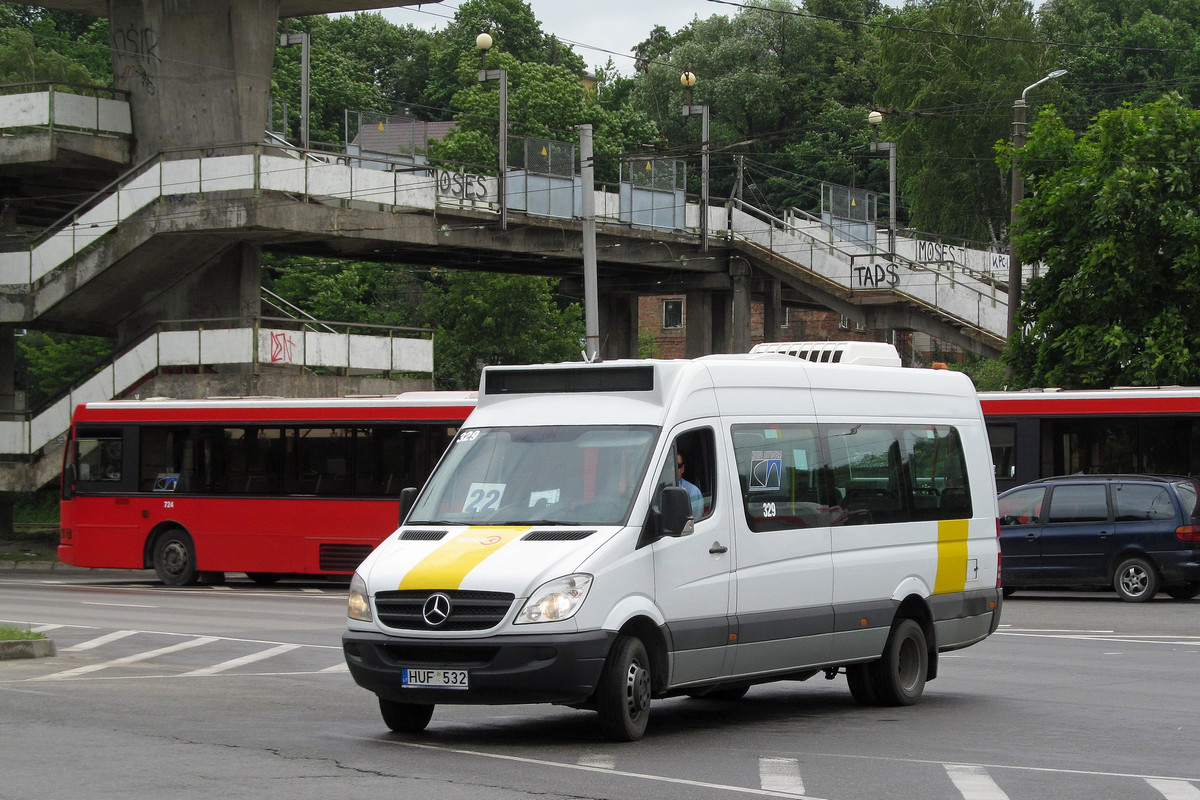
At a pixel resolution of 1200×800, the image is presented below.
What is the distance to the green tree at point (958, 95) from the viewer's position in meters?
71.5

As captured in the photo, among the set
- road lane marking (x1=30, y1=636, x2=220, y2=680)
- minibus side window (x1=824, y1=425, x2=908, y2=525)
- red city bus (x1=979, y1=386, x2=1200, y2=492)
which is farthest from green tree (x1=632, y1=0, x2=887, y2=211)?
minibus side window (x1=824, y1=425, x2=908, y2=525)

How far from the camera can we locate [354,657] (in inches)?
397

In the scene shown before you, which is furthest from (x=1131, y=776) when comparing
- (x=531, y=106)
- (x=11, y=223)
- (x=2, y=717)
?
(x=531, y=106)

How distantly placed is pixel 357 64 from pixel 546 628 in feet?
287

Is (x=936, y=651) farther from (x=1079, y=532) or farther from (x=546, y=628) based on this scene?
(x=1079, y=532)

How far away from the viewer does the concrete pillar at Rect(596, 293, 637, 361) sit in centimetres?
5516

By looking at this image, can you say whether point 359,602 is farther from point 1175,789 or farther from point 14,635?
point 14,635

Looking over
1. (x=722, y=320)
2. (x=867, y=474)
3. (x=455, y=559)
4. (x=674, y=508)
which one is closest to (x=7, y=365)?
(x=722, y=320)

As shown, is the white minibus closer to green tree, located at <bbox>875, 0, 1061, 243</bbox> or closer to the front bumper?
the front bumper

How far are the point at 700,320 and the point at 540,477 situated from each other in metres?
42.1

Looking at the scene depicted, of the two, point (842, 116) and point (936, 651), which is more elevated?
point (842, 116)

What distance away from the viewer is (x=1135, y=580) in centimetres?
2266

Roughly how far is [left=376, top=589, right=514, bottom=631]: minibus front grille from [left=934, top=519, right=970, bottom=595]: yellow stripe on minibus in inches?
179

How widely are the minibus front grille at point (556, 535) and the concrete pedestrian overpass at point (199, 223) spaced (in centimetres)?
2561
